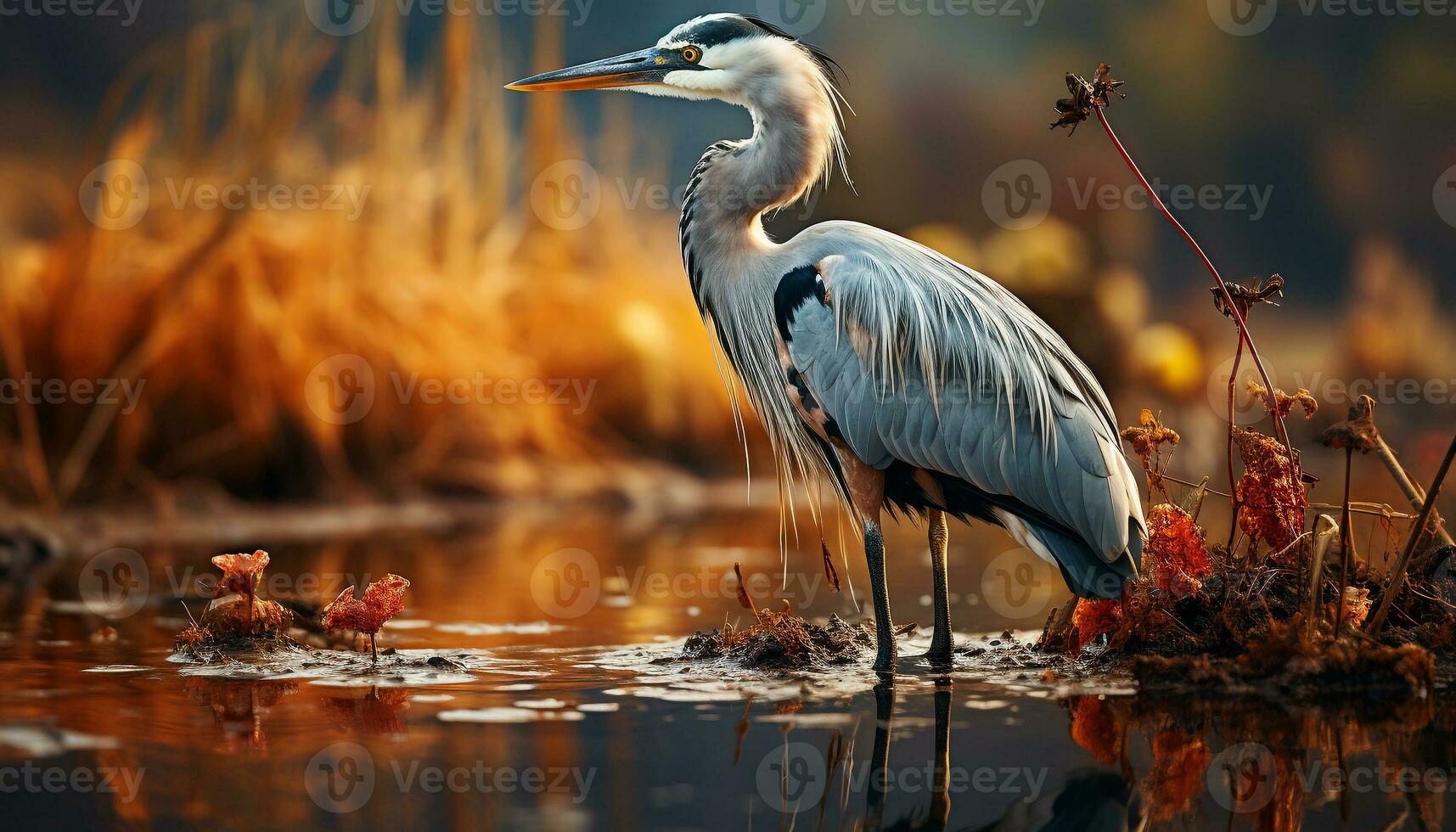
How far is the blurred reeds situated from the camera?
28.7 ft

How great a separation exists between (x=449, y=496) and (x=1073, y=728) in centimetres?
747

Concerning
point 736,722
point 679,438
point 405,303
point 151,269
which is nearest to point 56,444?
point 151,269

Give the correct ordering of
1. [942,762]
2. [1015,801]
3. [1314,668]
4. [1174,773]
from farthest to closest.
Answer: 1. [1314,668]
2. [942,762]
3. [1174,773]
4. [1015,801]

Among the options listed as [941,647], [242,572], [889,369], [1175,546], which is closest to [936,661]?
[941,647]

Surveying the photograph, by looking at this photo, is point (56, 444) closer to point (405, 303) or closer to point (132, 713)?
point (405, 303)

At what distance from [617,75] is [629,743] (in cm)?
292

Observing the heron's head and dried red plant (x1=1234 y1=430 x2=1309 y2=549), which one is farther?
the heron's head

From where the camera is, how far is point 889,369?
15.1 ft

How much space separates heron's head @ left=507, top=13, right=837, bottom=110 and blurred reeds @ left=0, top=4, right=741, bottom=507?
3.97 m

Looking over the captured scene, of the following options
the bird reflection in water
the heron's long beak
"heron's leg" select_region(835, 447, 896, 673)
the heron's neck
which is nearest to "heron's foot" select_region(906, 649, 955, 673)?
"heron's leg" select_region(835, 447, 896, 673)

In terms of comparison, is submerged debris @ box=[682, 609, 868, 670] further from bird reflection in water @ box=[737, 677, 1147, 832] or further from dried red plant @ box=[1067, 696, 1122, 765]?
bird reflection in water @ box=[737, 677, 1147, 832]

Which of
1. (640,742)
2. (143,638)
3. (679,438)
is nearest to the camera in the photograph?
(640,742)

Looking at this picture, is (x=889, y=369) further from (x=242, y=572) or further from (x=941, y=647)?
(x=242, y=572)

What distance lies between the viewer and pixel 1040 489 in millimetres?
4562
